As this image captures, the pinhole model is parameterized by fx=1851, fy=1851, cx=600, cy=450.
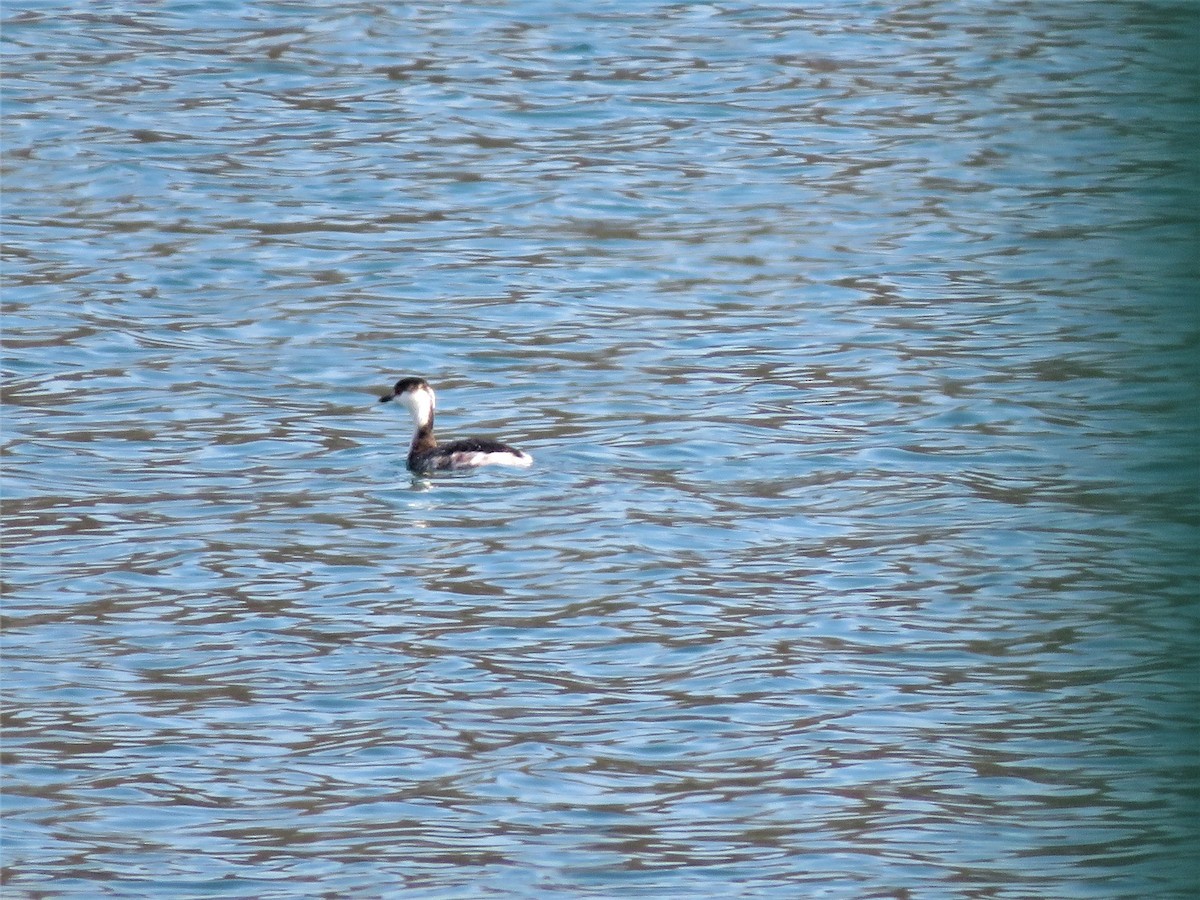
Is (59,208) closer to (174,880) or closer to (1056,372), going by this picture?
(1056,372)

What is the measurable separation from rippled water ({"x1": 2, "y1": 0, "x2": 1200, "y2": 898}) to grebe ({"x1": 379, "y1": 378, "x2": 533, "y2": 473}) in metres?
0.14

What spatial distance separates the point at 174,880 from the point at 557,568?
3.49 metres

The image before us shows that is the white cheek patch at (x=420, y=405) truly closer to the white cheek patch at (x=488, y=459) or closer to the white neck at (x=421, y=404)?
the white neck at (x=421, y=404)

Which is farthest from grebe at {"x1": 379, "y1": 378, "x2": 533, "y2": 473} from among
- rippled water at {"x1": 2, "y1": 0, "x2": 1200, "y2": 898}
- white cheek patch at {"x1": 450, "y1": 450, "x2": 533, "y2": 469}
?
rippled water at {"x1": 2, "y1": 0, "x2": 1200, "y2": 898}

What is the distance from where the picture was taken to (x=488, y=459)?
1013 cm

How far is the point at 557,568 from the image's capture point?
28.5ft

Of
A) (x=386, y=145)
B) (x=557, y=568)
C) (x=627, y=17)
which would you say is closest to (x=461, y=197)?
(x=386, y=145)

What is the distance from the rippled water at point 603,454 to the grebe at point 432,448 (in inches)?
5.4

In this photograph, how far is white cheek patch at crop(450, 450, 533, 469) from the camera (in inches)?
395

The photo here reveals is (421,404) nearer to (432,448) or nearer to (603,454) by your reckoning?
(432,448)

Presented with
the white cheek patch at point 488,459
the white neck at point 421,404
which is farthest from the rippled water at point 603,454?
the white neck at point 421,404

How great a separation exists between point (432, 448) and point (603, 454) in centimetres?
97

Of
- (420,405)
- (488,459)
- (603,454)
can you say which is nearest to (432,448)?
(420,405)

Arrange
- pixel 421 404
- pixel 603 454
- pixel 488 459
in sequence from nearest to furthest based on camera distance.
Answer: pixel 488 459, pixel 603 454, pixel 421 404
